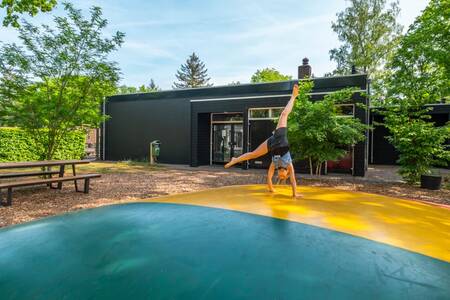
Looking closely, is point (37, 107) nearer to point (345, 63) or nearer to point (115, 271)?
point (115, 271)

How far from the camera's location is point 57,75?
7645 mm

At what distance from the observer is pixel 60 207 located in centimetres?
547

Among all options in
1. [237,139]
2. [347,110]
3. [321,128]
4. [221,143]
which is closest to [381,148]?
[347,110]

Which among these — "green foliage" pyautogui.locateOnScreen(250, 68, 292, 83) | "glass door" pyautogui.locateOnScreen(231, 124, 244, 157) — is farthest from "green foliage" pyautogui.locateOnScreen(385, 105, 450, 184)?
"green foliage" pyautogui.locateOnScreen(250, 68, 292, 83)

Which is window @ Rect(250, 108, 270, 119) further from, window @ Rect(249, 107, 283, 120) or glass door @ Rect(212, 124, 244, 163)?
glass door @ Rect(212, 124, 244, 163)

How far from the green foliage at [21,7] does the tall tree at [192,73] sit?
47349 millimetres

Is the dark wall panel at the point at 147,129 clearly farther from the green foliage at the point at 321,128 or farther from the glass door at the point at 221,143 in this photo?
the green foliage at the point at 321,128

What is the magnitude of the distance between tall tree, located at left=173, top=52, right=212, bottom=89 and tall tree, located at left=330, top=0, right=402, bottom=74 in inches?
1333

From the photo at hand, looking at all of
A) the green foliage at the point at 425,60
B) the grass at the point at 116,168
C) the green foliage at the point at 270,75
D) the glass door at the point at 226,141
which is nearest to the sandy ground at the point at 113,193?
the grass at the point at 116,168

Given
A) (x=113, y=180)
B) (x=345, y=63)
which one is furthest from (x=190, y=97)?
(x=345, y=63)

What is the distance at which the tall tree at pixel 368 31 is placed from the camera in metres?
23.5

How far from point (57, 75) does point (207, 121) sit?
26.6 feet

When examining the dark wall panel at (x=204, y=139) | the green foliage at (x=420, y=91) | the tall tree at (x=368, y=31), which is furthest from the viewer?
the tall tree at (x=368, y=31)

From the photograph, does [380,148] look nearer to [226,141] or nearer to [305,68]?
[305,68]
